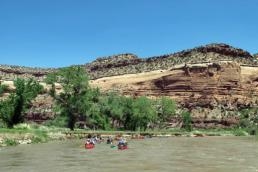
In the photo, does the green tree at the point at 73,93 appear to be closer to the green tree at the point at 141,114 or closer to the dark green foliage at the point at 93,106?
the dark green foliage at the point at 93,106

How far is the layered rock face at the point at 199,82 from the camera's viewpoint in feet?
424

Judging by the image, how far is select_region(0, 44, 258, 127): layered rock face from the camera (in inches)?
5094

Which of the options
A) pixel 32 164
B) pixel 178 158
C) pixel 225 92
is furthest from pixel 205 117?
pixel 32 164

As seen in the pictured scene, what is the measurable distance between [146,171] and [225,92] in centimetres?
11207

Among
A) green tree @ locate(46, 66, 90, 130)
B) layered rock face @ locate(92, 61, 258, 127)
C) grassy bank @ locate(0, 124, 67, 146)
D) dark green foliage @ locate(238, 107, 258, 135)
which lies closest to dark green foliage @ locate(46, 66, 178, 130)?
green tree @ locate(46, 66, 90, 130)

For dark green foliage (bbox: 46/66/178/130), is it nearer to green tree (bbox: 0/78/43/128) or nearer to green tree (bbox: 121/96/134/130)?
green tree (bbox: 121/96/134/130)

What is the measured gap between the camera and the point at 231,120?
4744 inches

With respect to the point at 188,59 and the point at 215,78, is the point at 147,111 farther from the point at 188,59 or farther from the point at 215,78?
the point at 188,59

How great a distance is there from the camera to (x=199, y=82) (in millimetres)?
139375

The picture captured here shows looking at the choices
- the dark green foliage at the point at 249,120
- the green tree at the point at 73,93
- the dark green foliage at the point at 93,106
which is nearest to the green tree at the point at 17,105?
the dark green foliage at the point at 93,106

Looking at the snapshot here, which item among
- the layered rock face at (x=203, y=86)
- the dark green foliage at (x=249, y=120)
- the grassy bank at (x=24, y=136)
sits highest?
the layered rock face at (x=203, y=86)

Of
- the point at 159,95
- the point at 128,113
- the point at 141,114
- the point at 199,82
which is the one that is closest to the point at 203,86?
the point at 199,82

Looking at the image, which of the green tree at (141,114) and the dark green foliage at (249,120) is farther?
the dark green foliage at (249,120)

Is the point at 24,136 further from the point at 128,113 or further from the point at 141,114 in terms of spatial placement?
the point at 141,114
